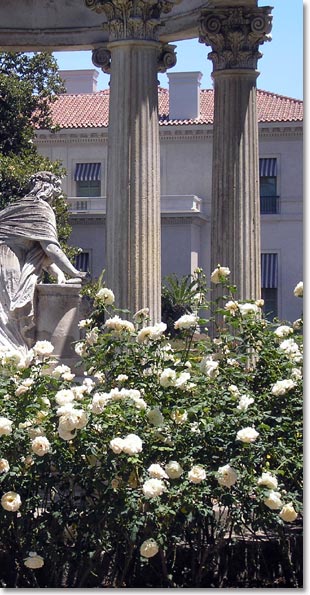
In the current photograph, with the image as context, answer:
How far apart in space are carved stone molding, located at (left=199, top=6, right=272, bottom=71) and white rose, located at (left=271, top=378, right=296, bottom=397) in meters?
8.87

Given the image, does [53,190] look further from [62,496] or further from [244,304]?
[62,496]

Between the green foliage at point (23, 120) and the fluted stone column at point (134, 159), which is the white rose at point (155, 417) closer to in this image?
the fluted stone column at point (134, 159)

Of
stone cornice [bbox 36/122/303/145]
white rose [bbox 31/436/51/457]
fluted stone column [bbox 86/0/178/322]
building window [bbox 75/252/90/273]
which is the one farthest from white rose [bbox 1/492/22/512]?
building window [bbox 75/252/90/273]

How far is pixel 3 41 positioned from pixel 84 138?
43.6 metres

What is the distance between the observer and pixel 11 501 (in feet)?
42.0

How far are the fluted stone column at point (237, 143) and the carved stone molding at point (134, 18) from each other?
5.79ft

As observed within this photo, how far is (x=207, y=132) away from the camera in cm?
6981

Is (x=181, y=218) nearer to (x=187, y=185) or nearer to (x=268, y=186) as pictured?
(x=187, y=185)

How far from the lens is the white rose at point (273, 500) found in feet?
41.8

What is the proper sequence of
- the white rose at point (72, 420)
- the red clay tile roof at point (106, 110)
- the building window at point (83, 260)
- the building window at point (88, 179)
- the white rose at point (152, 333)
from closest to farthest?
1. the white rose at point (72, 420)
2. the white rose at point (152, 333)
3. the red clay tile roof at point (106, 110)
4. the building window at point (88, 179)
5. the building window at point (83, 260)

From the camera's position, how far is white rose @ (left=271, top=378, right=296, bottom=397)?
13745mm

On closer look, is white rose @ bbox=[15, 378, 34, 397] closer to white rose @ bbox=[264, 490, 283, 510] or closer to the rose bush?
the rose bush

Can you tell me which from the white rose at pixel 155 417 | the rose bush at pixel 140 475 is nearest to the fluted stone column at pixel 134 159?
the rose bush at pixel 140 475

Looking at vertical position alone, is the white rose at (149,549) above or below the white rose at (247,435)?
below
